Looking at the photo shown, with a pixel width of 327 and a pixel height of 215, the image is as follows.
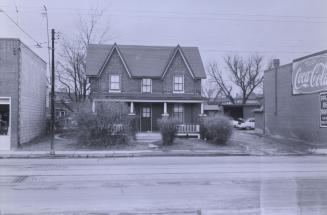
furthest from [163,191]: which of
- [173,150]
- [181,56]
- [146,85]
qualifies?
[181,56]

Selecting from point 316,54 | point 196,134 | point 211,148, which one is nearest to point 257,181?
point 211,148

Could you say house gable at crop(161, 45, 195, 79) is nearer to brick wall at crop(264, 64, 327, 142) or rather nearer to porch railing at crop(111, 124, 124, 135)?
brick wall at crop(264, 64, 327, 142)

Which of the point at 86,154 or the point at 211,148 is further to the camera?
the point at 211,148

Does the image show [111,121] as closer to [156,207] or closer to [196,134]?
[196,134]

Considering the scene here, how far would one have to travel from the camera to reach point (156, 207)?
28.1 ft

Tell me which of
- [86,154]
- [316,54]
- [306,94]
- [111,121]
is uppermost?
[316,54]

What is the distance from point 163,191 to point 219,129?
17.8 meters

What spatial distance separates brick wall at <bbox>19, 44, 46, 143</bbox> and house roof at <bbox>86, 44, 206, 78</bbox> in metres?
4.47

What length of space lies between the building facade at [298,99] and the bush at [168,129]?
31.3 feet

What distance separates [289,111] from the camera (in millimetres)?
32688

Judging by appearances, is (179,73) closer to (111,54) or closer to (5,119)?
(111,54)

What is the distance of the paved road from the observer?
844 cm

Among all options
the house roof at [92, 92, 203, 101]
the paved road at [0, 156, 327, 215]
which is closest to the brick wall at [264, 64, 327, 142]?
the house roof at [92, 92, 203, 101]

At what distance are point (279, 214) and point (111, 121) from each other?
18766mm
